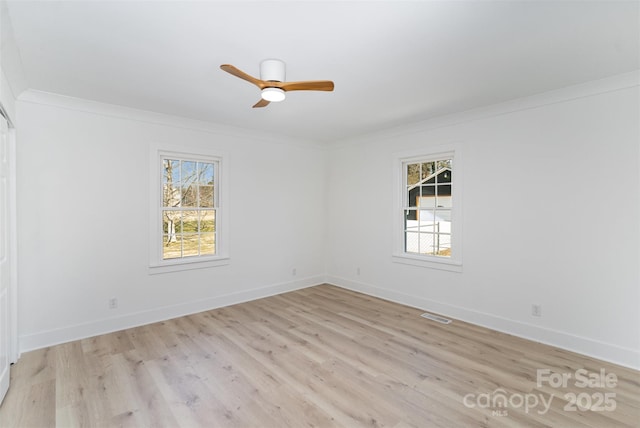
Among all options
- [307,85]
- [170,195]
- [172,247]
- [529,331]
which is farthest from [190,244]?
[529,331]

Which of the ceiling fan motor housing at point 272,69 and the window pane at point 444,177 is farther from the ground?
the ceiling fan motor housing at point 272,69

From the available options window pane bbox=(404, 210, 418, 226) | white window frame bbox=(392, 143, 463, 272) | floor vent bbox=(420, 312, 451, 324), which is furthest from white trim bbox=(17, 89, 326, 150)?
floor vent bbox=(420, 312, 451, 324)

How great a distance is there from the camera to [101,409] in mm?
2230

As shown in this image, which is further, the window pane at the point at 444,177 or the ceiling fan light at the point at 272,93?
the window pane at the point at 444,177

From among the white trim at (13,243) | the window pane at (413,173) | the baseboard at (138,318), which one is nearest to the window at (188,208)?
the baseboard at (138,318)

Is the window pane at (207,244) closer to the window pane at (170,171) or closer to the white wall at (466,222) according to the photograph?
the white wall at (466,222)

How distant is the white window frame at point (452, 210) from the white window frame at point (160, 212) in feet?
8.41

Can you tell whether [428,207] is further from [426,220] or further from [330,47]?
[330,47]

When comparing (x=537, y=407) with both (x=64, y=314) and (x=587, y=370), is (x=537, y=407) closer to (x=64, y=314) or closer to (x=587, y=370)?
(x=587, y=370)

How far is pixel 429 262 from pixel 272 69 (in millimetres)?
3234

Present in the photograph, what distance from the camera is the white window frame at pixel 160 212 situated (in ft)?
13.0

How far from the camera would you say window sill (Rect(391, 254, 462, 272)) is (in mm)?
4105

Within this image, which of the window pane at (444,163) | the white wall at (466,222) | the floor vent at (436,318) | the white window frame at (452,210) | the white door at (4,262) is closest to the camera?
the white door at (4,262)

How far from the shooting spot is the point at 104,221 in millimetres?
3633
